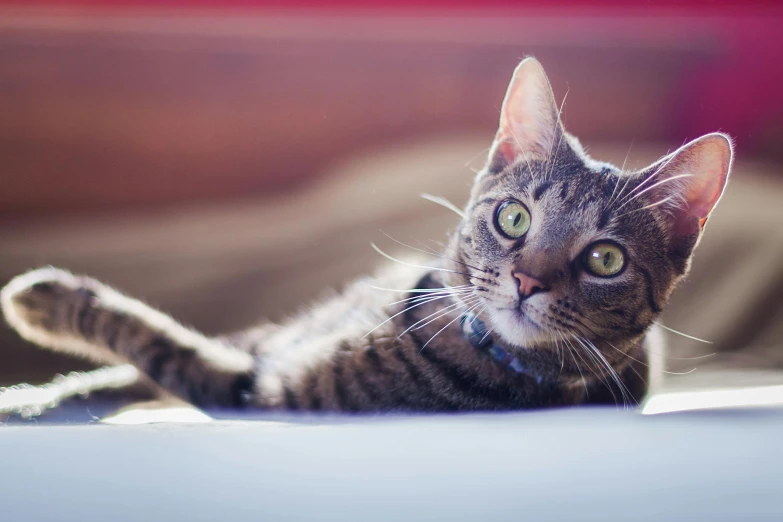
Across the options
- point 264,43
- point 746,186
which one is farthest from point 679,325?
point 264,43

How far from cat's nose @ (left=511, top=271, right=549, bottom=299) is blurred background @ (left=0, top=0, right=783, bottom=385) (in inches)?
19.5

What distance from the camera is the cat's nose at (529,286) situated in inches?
28.1

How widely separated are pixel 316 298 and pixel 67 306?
0.50 meters

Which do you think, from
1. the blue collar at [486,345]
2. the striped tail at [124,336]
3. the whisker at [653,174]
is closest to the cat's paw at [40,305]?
the striped tail at [124,336]

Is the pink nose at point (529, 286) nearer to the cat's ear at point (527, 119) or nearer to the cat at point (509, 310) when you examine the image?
the cat at point (509, 310)

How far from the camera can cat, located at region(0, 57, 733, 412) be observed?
2.43 feet

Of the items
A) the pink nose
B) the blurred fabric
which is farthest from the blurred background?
the pink nose

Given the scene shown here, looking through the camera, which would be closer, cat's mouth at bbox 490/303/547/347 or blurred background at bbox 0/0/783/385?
cat's mouth at bbox 490/303/547/347

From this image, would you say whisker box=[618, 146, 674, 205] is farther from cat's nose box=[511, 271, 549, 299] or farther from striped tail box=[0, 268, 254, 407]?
striped tail box=[0, 268, 254, 407]

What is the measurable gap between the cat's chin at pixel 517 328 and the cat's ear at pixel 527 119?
0.83ft

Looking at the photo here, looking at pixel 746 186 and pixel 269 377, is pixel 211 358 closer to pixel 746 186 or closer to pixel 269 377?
pixel 269 377

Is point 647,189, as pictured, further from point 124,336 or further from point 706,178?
point 124,336

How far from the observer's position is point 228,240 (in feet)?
4.29

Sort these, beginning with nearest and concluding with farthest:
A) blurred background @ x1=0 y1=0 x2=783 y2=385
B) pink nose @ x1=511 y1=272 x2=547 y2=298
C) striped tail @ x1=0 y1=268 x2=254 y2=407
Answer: pink nose @ x1=511 y1=272 x2=547 y2=298, striped tail @ x1=0 y1=268 x2=254 y2=407, blurred background @ x1=0 y1=0 x2=783 y2=385
